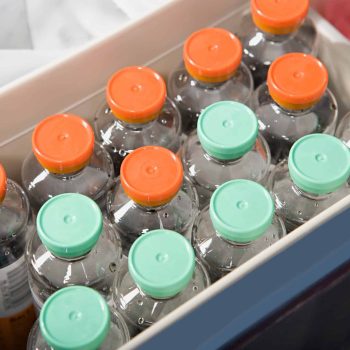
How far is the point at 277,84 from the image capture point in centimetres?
65

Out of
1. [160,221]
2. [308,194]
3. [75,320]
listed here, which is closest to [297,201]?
[308,194]

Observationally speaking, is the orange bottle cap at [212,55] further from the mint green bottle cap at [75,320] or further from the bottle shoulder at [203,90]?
the mint green bottle cap at [75,320]

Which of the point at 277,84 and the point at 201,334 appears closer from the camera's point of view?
the point at 201,334

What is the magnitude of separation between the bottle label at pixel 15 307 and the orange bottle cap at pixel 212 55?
22 centimetres

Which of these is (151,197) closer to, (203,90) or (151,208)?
(151,208)

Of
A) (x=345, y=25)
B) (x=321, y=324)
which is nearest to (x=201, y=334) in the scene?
(x=321, y=324)

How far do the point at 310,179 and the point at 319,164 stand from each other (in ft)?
0.07

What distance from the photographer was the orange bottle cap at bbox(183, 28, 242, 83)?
66 cm

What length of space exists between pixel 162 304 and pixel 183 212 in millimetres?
91

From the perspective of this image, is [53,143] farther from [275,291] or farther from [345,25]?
[345,25]

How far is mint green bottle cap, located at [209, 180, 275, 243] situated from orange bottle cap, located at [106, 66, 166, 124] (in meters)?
0.10

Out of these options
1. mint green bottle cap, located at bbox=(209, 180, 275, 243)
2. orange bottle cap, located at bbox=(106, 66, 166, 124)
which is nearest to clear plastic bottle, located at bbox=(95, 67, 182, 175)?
orange bottle cap, located at bbox=(106, 66, 166, 124)

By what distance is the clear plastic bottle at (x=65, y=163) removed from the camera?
0.61 m

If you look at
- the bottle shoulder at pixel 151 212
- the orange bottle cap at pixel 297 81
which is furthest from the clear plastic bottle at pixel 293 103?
the bottle shoulder at pixel 151 212
